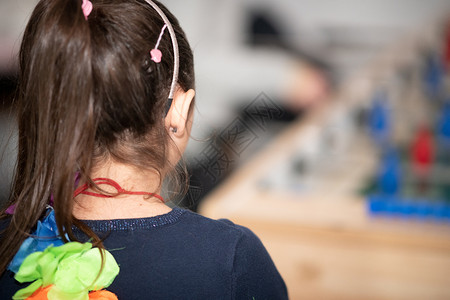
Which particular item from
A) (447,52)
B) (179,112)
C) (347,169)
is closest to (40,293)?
(179,112)

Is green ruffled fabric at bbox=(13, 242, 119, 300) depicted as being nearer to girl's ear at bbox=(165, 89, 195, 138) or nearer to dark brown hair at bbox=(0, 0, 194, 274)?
dark brown hair at bbox=(0, 0, 194, 274)

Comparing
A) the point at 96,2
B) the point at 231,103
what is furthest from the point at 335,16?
the point at 96,2

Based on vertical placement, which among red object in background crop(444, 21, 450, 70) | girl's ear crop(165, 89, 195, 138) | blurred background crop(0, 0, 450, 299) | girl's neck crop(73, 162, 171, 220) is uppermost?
red object in background crop(444, 21, 450, 70)

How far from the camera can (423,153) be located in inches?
69.6

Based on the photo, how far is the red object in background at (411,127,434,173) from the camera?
1730 millimetres

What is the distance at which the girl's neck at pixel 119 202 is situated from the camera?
52 centimetres

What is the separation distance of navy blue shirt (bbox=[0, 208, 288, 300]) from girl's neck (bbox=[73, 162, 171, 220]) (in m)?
0.01

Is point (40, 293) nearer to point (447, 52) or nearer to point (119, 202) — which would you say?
point (119, 202)

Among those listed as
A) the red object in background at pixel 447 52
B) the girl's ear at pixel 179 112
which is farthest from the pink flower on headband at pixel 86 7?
the red object in background at pixel 447 52

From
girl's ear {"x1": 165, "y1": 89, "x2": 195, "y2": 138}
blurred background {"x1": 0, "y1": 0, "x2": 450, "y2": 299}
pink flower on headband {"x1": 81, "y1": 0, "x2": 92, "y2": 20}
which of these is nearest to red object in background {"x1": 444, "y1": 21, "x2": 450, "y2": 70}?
blurred background {"x1": 0, "y1": 0, "x2": 450, "y2": 299}

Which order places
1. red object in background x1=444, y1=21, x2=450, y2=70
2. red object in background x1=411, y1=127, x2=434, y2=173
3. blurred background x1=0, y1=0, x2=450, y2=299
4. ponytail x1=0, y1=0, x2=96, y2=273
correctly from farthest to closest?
red object in background x1=444, y1=21, x2=450, y2=70 < red object in background x1=411, y1=127, x2=434, y2=173 < blurred background x1=0, y1=0, x2=450, y2=299 < ponytail x1=0, y1=0, x2=96, y2=273

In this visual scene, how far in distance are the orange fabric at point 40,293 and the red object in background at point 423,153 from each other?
1.54 meters

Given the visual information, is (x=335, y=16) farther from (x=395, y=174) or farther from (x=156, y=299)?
(x=156, y=299)

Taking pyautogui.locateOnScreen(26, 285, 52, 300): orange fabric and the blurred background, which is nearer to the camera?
pyautogui.locateOnScreen(26, 285, 52, 300): orange fabric
